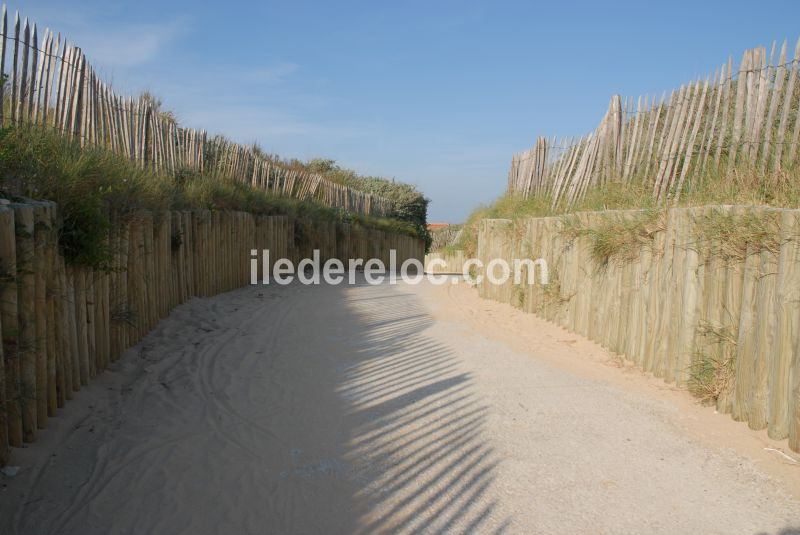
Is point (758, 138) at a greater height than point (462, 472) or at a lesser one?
greater

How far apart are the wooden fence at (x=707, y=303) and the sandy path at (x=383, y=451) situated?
26 cm

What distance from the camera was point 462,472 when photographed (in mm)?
3781

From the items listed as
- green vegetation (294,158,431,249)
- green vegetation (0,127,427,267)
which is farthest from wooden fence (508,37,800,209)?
green vegetation (294,158,431,249)

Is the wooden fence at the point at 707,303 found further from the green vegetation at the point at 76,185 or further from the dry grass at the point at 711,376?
the green vegetation at the point at 76,185

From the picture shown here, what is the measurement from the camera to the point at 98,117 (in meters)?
7.99

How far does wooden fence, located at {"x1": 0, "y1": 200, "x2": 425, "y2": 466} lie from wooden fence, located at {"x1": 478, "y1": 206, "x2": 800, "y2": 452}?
4983 mm

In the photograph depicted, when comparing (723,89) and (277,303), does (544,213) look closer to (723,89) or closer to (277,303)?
(723,89)

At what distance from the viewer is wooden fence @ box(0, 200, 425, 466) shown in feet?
11.1

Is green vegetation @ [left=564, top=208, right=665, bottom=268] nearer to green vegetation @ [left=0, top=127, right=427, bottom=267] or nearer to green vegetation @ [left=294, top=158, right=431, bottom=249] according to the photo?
green vegetation @ [left=0, top=127, right=427, bottom=267]

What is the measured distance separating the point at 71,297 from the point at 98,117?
471 cm

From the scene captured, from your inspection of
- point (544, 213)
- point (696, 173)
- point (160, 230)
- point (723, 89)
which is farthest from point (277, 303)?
point (723, 89)

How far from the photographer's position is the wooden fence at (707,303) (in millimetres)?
4035

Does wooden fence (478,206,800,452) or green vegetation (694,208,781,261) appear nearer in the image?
wooden fence (478,206,800,452)

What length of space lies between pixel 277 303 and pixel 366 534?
696 centimetres
